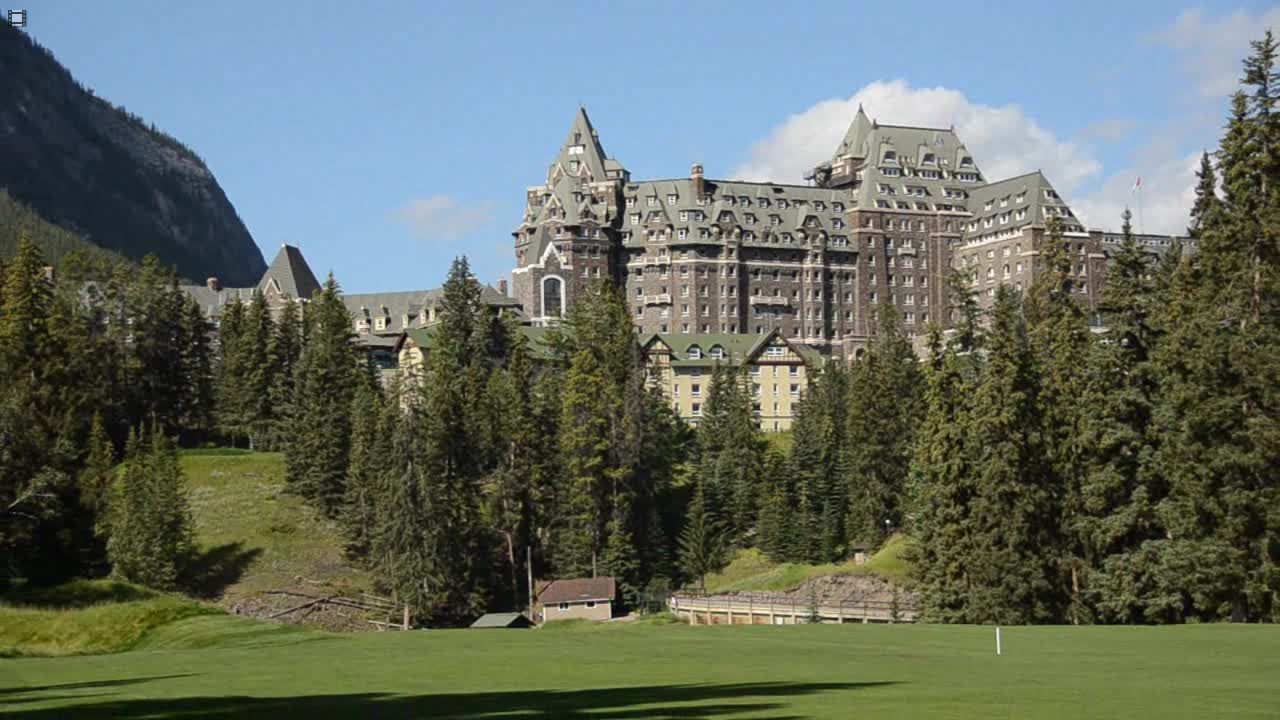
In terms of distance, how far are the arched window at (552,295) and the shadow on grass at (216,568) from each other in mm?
78351

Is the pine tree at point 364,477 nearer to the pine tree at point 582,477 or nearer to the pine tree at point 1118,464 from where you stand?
the pine tree at point 582,477

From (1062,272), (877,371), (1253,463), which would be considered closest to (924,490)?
(1062,272)

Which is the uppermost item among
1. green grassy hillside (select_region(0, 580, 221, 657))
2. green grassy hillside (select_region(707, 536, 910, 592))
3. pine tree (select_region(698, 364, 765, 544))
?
pine tree (select_region(698, 364, 765, 544))

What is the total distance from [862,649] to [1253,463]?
24.3 meters

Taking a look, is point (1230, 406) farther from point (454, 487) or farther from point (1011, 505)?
point (454, 487)

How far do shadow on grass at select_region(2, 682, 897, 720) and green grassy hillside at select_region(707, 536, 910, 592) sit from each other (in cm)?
6281

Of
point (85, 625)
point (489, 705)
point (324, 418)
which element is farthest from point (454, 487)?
point (489, 705)

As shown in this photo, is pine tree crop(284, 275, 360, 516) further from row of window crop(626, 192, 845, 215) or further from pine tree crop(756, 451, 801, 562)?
row of window crop(626, 192, 845, 215)

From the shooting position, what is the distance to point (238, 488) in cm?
10588

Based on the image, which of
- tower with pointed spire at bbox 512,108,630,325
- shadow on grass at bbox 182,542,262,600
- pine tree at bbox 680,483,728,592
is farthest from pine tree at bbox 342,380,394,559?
tower with pointed spire at bbox 512,108,630,325

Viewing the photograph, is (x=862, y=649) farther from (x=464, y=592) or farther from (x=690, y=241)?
(x=690, y=241)

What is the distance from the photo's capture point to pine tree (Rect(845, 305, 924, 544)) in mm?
98562

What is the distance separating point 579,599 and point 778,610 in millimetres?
15960

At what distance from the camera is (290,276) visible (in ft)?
602
